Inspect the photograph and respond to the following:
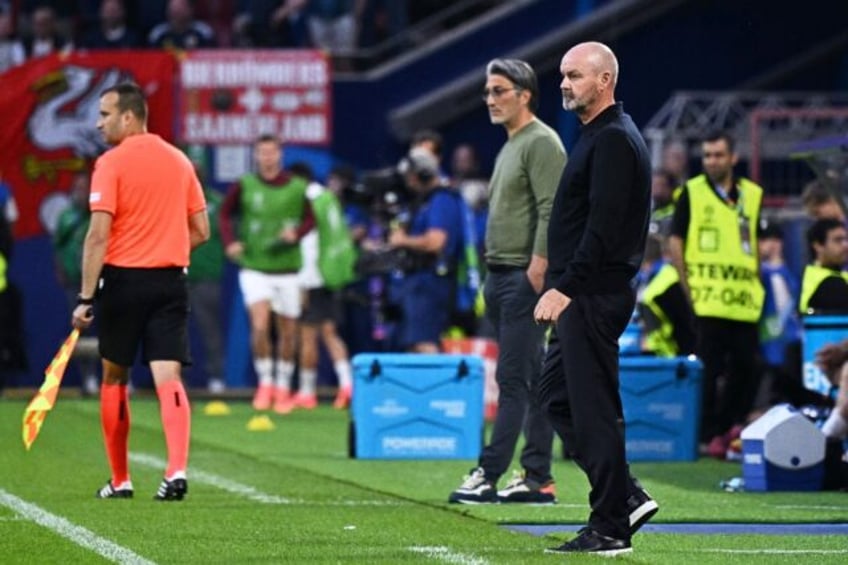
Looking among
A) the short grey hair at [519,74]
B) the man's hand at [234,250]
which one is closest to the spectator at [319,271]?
the man's hand at [234,250]

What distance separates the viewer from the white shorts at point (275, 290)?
69.8ft

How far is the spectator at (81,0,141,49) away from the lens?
25.7 meters

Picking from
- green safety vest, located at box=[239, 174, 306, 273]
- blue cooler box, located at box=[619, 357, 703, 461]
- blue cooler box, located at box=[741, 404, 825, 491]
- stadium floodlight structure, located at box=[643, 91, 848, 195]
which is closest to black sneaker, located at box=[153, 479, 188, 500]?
blue cooler box, located at box=[741, 404, 825, 491]

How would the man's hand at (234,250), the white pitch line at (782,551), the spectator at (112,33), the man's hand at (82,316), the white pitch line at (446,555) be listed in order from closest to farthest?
the white pitch line at (446,555) < the white pitch line at (782,551) < the man's hand at (82,316) < the man's hand at (234,250) < the spectator at (112,33)

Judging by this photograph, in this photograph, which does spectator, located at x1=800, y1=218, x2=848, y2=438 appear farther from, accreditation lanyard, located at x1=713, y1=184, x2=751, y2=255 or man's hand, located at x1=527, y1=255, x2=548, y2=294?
man's hand, located at x1=527, y1=255, x2=548, y2=294

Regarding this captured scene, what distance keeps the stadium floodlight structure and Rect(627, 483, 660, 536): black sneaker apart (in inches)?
490

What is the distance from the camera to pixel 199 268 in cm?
2438

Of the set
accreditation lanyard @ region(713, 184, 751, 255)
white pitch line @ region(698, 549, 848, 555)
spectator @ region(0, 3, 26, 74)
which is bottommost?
white pitch line @ region(698, 549, 848, 555)

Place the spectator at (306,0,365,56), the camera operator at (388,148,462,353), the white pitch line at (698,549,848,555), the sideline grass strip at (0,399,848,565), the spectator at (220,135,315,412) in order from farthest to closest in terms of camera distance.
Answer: the spectator at (306,0,365,56) < the spectator at (220,135,315,412) < the camera operator at (388,148,462,353) < the white pitch line at (698,549,848,555) < the sideline grass strip at (0,399,848,565)

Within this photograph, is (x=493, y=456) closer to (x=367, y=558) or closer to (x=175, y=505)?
(x=175, y=505)

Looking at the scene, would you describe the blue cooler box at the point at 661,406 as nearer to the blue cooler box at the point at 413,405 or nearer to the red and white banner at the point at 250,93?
the blue cooler box at the point at 413,405

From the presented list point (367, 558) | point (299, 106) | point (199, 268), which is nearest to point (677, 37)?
point (299, 106)

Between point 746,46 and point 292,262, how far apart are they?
22.6 feet

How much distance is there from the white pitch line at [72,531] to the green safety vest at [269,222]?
8788 millimetres
